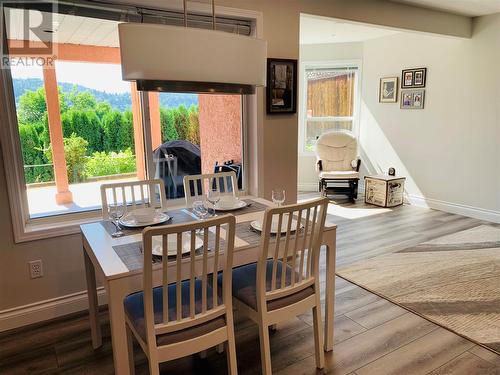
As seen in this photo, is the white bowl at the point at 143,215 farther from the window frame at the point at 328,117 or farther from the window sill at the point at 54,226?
the window frame at the point at 328,117

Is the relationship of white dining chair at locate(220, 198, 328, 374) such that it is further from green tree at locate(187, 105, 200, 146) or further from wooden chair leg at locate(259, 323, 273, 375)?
green tree at locate(187, 105, 200, 146)

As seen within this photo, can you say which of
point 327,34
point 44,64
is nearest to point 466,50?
point 327,34

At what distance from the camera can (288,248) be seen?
6.24 feet

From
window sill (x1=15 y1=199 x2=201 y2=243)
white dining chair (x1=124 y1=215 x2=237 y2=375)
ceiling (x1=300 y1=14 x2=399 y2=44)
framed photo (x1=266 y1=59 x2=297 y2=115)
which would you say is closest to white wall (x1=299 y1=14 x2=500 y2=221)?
ceiling (x1=300 y1=14 x2=399 y2=44)

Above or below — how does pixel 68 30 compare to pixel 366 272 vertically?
above

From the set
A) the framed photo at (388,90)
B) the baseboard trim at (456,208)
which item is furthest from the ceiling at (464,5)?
the baseboard trim at (456,208)

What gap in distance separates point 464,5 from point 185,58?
4.02 metres

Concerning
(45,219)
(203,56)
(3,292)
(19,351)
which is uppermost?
(203,56)

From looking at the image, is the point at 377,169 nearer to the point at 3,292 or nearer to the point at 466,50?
the point at 466,50

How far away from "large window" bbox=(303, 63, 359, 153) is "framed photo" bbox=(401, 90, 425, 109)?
0.96m

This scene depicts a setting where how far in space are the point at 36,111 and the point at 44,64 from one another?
0.34 m

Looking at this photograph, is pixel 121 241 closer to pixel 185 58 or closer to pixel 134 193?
pixel 134 193

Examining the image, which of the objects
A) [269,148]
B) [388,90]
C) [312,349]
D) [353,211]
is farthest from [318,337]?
[388,90]

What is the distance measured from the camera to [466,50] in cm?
477
